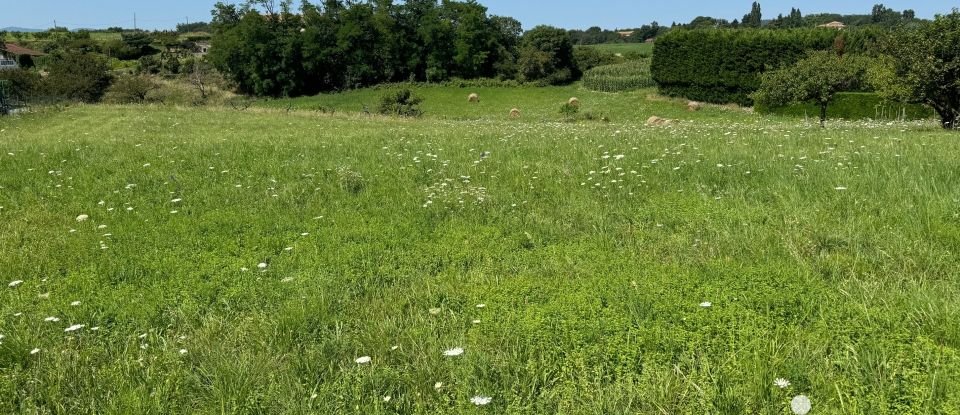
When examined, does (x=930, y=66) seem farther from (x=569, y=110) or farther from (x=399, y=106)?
(x=399, y=106)

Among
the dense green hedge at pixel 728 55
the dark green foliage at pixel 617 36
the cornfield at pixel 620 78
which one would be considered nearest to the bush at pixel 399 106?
the dense green hedge at pixel 728 55

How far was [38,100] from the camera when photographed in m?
31.5

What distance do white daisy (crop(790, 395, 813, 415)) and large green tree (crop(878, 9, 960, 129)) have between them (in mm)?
17873

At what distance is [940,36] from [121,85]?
5956cm

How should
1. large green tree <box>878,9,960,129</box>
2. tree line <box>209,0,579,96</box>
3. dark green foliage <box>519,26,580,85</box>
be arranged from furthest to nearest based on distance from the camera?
tree line <box>209,0,579,96</box>
dark green foliage <box>519,26,580,85</box>
large green tree <box>878,9,960,129</box>

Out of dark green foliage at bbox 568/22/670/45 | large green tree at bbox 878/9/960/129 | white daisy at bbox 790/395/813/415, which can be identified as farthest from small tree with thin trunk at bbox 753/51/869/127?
dark green foliage at bbox 568/22/670/45

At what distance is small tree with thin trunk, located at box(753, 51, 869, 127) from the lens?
24875mm

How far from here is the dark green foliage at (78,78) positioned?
178 ft

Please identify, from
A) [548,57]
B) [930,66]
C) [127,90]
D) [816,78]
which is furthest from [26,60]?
[930,66]

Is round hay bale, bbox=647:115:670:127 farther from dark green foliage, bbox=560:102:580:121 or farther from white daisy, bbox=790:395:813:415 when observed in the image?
white daisy, bbox=790:395:813:415

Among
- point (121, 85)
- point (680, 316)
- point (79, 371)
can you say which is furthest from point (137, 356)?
point (121, 85)

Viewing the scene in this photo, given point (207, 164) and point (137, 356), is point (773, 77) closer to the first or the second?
point (207, 164)

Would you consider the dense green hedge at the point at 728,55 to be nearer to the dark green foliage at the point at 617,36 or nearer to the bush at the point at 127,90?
the bush at the point at 127,90

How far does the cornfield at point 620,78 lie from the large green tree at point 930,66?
37.1m
